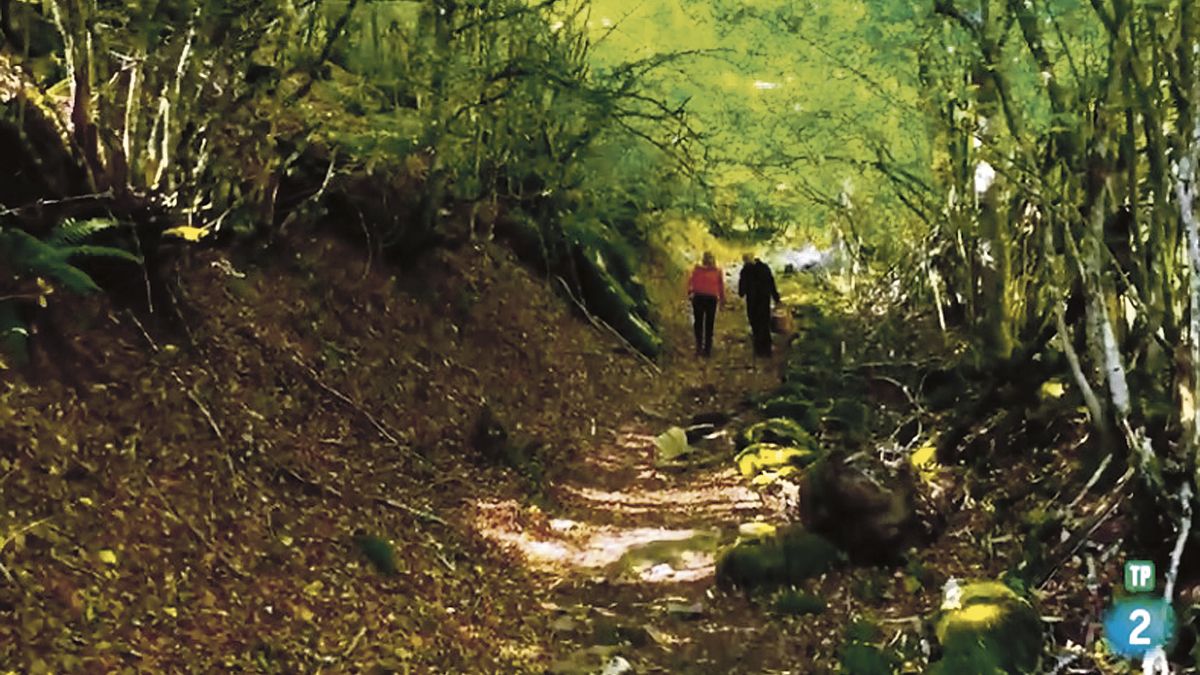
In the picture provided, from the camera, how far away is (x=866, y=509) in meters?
6.77

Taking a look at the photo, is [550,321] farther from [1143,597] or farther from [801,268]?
[801,268]

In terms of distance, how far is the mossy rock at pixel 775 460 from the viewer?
30.1 feet

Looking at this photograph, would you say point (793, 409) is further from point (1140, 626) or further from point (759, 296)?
point (1140, 626)

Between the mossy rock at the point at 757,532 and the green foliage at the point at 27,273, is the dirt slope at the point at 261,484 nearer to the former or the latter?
the green foliage at the point at 27,273

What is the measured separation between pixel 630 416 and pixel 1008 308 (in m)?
4.96

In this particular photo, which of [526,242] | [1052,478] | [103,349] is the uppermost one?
[526,242]

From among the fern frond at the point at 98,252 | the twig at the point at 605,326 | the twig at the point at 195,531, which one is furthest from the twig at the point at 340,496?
the twig at the point at 605,326

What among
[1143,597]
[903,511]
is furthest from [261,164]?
[1143,597]

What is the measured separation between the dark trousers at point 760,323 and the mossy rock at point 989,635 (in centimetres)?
1041

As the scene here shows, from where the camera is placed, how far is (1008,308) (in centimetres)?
836

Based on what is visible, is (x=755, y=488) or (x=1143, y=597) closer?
(x=1143, y=597)

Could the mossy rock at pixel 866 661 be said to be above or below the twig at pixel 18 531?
below

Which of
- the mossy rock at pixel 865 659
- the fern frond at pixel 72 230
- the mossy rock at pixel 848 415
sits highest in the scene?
the fern frond at pixel 72 230

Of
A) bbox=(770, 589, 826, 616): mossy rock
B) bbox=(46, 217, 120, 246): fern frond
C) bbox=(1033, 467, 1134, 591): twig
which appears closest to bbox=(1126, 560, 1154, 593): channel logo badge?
bbox=(1033, 467, 1134, 591): twig
